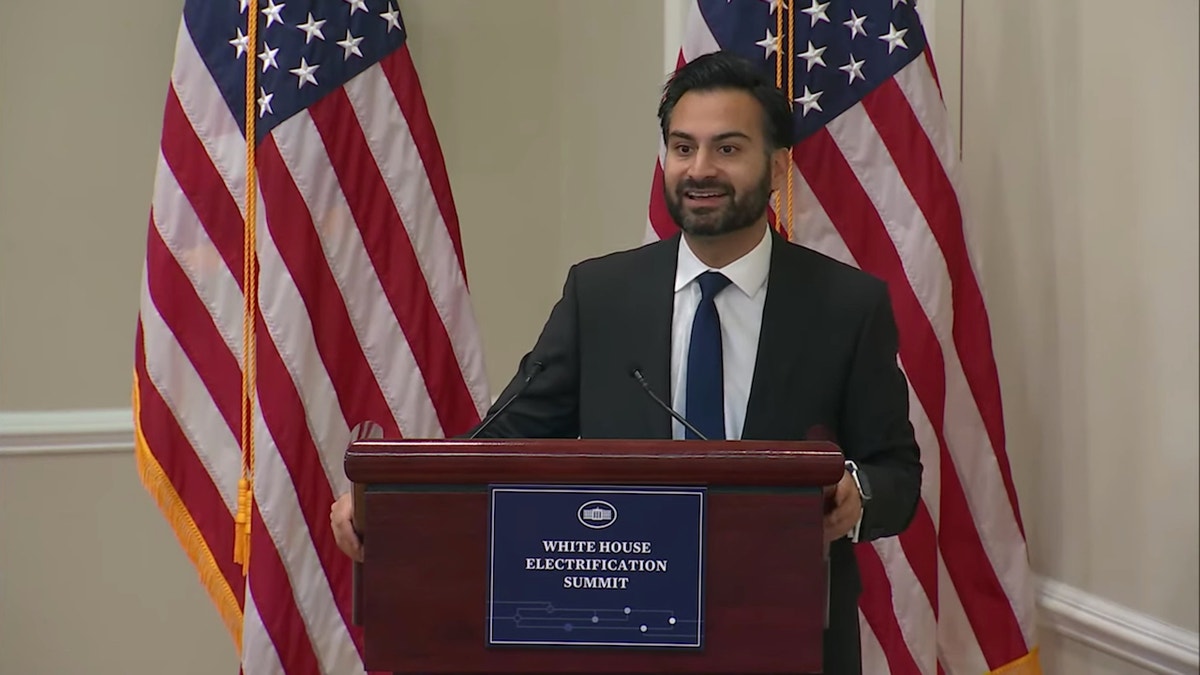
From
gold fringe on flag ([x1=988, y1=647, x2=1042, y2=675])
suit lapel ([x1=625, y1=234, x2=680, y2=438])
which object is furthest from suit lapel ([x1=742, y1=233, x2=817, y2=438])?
gold fringe on flag ([x1=988, y1=647, x2=1042, y2=675])

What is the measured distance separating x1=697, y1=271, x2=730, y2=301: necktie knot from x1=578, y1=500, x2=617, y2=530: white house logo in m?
0.52

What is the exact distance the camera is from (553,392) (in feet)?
6.07

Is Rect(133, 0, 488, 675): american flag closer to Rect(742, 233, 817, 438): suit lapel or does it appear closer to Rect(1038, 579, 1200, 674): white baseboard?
Rect(742, 233, 817, 438): suit lapel

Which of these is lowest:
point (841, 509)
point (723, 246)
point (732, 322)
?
point (841, 509)

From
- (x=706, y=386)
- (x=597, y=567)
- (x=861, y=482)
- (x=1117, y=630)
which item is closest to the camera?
(x=597, y=567)

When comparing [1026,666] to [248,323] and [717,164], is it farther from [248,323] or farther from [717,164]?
[248,323]

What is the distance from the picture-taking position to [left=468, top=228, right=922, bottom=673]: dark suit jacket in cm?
174

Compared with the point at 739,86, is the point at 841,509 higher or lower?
lower

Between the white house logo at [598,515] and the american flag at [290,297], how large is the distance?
1.41 m

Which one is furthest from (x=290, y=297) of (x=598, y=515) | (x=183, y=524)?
(x=598, y=515)

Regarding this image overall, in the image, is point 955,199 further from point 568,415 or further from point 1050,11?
point 568,415

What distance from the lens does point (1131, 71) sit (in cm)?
212

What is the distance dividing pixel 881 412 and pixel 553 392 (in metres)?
0.46

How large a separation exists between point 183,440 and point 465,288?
66cm
